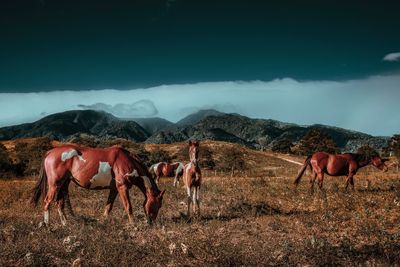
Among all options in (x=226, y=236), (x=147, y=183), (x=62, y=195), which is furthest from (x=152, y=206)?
(x=62, y=195)

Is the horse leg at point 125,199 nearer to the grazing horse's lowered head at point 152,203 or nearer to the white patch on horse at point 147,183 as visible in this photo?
the grazing horse's lowered head at point 152,203

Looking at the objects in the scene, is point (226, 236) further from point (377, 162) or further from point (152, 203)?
point (377, 162)

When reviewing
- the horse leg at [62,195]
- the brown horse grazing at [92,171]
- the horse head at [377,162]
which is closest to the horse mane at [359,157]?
the horse head at [377,162]

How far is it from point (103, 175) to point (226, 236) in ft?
17.1

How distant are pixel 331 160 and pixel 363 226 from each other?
12122mm

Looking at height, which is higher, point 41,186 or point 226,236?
point 41,186

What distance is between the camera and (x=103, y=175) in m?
13.9

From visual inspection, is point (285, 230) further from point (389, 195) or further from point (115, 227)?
point (389, 195)

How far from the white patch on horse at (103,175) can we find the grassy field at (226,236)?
1354 mm

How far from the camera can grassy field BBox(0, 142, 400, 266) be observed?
28.0ft

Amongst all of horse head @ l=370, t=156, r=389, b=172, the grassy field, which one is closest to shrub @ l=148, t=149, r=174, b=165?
horse head @ l=370, t=156, r=389, b=172

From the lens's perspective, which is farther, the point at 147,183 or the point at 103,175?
the point at 103,175

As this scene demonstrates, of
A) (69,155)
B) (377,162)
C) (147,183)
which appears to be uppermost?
(69,155)

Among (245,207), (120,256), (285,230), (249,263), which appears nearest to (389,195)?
(245,207)
